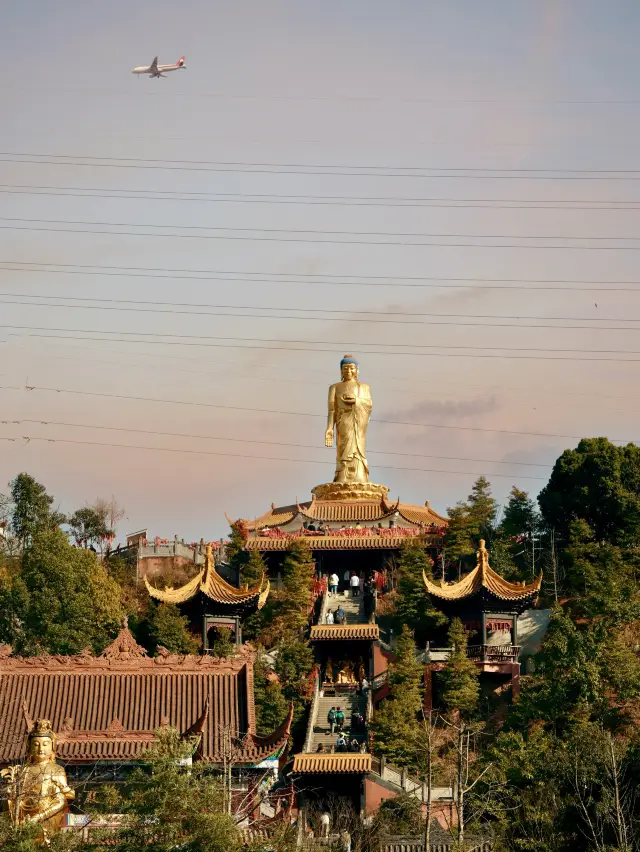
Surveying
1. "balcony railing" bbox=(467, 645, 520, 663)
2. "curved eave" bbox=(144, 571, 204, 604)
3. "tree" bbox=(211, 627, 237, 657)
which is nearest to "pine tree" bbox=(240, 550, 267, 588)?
"curved eave" bbox=(144, 571, 204, 604)

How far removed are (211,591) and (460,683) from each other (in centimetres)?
818

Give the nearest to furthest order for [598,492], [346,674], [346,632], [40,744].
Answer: [40,744]
[346,674]
[346,632]
[598,492]

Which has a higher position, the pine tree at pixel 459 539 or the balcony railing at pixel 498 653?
the pine tree at pixel 459 539

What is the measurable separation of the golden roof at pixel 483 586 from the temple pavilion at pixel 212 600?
5.10 metres

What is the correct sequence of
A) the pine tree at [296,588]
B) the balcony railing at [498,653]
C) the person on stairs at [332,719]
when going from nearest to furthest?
the person on stairs at [332,719] < the balcony railing at [498,653] < the pine tree at [296,588]

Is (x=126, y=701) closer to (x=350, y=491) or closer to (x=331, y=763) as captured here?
(x=331, y=763)

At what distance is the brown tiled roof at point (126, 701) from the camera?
Result: 4053 cm

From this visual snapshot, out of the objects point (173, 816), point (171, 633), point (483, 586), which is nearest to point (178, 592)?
point (171, 633)

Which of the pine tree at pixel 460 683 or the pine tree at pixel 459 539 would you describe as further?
the pine tree at pixel 459 539

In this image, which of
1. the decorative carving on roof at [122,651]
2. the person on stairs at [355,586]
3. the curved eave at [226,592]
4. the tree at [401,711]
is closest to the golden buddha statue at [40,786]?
the decorative carving on roof at [122,651]

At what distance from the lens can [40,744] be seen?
3647 cm

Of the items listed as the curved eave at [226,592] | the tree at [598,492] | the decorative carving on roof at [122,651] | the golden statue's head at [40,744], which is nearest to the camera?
the golden statue's head at [40,744]

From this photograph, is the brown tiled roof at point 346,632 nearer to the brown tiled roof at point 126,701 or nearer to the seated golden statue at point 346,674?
the seated golden statue at point 346,674

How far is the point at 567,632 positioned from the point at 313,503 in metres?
16.6
